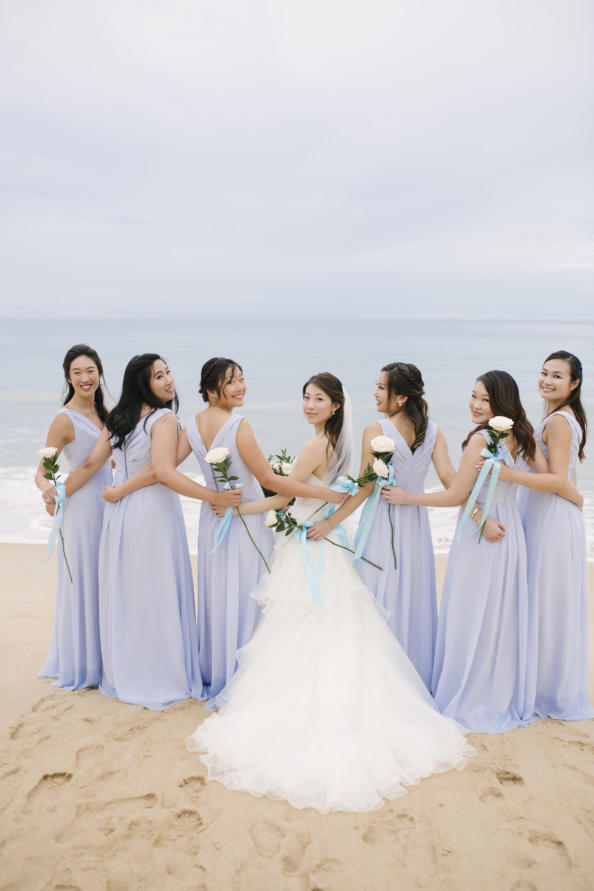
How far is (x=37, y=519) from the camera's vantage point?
417 inches

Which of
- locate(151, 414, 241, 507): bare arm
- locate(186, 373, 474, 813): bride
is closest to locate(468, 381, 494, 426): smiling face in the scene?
locate(186, 373, 474, 813): bride

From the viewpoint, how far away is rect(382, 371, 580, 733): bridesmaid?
410 centimetres

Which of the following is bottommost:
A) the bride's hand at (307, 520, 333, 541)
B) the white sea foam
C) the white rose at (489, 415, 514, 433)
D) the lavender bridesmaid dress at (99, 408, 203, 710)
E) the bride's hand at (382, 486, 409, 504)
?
the white sea foam

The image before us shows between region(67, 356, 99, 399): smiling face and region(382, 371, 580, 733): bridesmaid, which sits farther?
region(67, 356, 99, 399): smiling face

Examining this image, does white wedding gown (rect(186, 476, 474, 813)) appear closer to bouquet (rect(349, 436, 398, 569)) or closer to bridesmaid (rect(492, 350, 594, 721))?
bouquet (rect(349, 436, 398, 569))

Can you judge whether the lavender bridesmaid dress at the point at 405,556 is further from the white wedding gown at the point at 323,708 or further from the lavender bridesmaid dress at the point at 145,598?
the lavender bridesmaid dress at the point at 145,598

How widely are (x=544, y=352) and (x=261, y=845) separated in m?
55.4

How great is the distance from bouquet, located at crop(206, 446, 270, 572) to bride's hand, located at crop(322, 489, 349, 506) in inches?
21.3

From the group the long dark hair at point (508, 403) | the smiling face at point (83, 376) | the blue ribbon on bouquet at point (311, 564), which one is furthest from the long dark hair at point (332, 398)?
the smiling face at point (83, 376)

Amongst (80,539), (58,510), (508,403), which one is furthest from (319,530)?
(58,510)

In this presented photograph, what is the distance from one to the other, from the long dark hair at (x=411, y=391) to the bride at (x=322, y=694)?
0.33 m

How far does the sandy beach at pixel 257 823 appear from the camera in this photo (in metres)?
2.87

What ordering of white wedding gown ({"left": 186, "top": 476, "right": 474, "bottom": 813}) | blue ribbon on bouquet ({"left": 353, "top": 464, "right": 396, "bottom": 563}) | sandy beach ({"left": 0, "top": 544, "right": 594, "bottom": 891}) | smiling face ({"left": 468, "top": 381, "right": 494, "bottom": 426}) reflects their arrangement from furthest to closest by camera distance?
blue ribbon on bouquet ({"left": 353, "top": 464, "right": 396, "bottom": 563}), smiling face ({"left": 468, "top": 381, "right": 494, "bottom": 426}), white wedding gown ({"left": 186, "top": 476, "right": 474, "bottom": 813}), sandy beach ({"left": 0, "top": 544, "right": 594, "bottom": 891})

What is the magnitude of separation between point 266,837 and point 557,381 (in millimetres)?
3094
